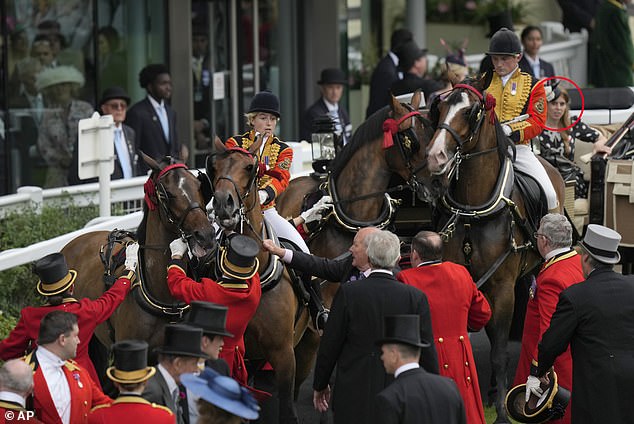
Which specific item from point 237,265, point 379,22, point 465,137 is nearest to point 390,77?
point 379,22

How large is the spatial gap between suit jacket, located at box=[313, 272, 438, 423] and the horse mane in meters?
2.59

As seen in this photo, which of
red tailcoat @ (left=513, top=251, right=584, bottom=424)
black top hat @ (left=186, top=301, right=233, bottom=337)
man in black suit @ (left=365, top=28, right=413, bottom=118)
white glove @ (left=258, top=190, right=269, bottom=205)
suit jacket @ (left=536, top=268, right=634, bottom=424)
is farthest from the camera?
man in black suit @ (left=365, top=28, right=413, bottom=118)

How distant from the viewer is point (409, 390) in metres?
6.18

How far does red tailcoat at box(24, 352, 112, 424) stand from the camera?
6891 millimetres

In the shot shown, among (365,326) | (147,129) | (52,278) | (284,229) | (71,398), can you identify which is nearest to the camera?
(71,398)

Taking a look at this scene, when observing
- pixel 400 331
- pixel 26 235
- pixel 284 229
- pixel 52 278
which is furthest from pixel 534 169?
pixel 400 331

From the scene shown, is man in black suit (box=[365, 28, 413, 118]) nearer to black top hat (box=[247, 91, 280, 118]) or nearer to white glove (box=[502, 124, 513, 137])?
white glove (box=[502, 124, 513, 137])

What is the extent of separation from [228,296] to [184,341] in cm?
152

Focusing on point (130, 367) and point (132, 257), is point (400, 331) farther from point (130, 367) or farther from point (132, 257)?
point (132, 257)

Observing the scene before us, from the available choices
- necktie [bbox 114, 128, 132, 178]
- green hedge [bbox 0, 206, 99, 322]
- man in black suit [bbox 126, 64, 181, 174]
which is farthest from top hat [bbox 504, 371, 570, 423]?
man in black suit [bbox 126, 64, 181, 174]

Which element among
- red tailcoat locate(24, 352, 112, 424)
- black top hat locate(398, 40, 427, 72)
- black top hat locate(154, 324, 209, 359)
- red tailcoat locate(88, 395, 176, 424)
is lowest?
red tailcoat locate(24, 352, 112, 424)

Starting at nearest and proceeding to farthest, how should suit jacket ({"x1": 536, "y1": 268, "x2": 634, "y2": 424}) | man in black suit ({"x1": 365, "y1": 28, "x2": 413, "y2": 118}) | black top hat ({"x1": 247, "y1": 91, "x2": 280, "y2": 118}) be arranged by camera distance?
suit jacket ({"x1": 536, "y1": 268, "x2": 634, "y2": 424}) < black top hat ({"x1": 247, "y1": 91, "x2": 280, "y2": 118}) < man in black suit ({"x1": 365, "y1": 28, "x2": 413, "y2": 118})

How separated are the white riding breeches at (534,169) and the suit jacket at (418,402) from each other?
4.60m

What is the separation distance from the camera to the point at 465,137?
9.77 m
